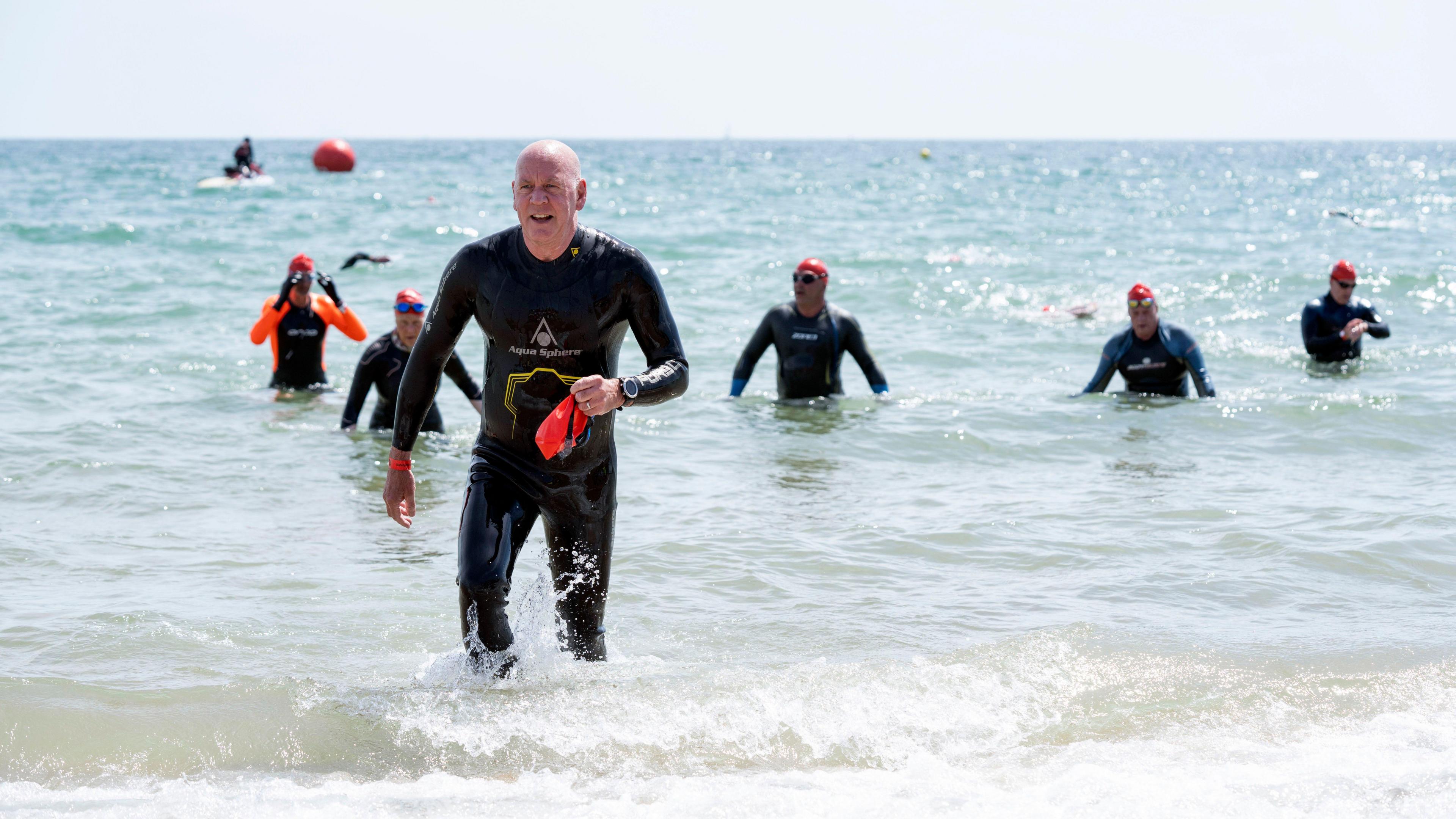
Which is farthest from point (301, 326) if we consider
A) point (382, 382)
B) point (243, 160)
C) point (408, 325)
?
point (243, 160)

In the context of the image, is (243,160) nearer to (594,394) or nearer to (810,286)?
(810,286)

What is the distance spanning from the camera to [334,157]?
48.8 m

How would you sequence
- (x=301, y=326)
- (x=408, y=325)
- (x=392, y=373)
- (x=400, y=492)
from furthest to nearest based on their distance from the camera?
1. (x=301, y=326)
2. (x=392, y=373)
3. (x=408, y=325)
4. (x=400, y=492)

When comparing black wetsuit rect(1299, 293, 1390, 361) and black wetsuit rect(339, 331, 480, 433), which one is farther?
black wetsuit rect(1299, 293, 1390, 361)

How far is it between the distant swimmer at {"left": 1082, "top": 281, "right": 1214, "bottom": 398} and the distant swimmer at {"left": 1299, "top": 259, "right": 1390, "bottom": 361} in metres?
3.29

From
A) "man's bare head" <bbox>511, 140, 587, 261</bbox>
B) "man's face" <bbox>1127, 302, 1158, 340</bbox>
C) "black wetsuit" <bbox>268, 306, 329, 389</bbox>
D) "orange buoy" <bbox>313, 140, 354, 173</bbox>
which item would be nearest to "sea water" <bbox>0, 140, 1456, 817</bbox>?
"black wetsuit" <bbox>268, 306, 329, 389</bbox>

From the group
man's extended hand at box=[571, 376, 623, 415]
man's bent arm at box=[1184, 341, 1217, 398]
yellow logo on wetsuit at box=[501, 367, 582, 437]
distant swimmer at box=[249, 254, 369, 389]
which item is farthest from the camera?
distant swimmer at box=[249, 254, 369, 389]

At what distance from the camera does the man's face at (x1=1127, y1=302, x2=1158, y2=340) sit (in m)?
10.7

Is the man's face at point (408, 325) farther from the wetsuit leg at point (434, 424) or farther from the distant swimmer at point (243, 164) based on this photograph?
the distant swimmer at point (243, 164)

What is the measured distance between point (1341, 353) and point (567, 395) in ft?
38.3

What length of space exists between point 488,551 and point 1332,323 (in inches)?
465

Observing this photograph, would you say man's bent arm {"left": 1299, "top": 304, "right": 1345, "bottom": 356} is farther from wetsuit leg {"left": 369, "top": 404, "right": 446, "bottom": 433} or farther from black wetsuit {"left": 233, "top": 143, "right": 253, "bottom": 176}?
black wetsuit {"left": 233, "top": 143, "right": 253, "bottom": 176}

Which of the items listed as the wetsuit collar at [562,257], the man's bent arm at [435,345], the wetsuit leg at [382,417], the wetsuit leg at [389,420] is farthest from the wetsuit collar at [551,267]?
the wetsuit leg at [382,417]

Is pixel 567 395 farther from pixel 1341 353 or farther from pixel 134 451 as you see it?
pixel 1341 353
